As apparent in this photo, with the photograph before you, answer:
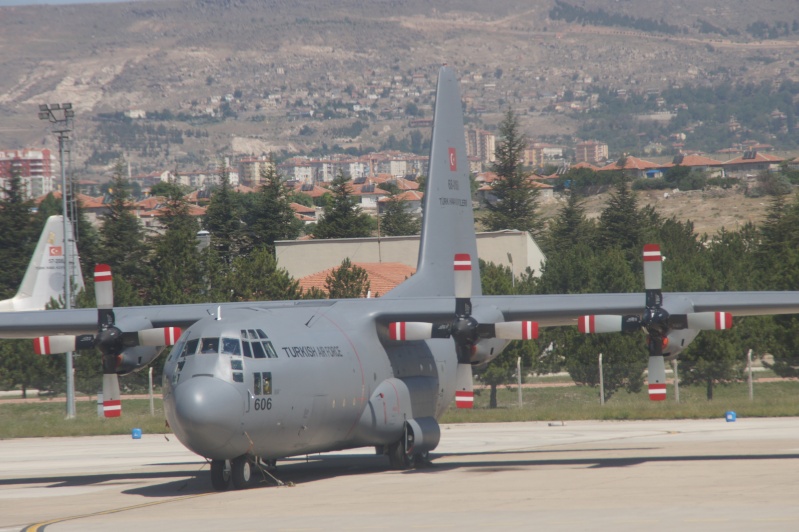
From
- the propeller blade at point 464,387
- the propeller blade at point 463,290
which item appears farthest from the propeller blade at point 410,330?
the propeller blade at point 464,387

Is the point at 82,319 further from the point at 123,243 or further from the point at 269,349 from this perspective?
the point at 123,243

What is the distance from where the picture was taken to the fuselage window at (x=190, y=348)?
20328 millimetres

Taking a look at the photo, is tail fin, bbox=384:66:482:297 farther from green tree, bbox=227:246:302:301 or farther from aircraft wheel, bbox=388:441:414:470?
green tree, bbox=227:246:302:301

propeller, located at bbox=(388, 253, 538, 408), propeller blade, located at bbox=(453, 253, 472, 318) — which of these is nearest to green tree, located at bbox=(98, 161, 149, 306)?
propeller, located at bbox=(388, 253, 538, 408)

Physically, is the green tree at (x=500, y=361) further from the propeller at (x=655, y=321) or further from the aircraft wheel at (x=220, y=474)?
the aircraft wheel at (x=220, y=474)

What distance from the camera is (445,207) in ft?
95.1

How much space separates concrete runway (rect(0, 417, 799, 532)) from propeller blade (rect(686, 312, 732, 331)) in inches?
113

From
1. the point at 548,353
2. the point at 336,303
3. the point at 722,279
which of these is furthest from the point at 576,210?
the point at 336,303

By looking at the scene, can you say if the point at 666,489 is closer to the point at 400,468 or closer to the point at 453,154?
the point at 400,468

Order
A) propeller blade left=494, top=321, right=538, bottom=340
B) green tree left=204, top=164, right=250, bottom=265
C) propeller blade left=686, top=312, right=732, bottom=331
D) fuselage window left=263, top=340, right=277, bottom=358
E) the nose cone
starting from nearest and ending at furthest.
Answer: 1. the nose cone
2. fuselage window left=263, top=340, right=277, bottom=358
3. propeller blade left=494, top=321, right=538, bottom=340
4. propeller blade left=686, top=312, right=732, bottom=331
5. green tree left=204, top=164, right=250, bottom=265

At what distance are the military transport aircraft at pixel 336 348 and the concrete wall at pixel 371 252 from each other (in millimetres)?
43183

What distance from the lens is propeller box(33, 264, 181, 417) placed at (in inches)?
930

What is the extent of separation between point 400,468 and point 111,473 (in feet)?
23.0

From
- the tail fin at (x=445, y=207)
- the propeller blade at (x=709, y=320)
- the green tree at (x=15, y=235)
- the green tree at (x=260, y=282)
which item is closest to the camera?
the propeller blade at (x=709, y=320)
